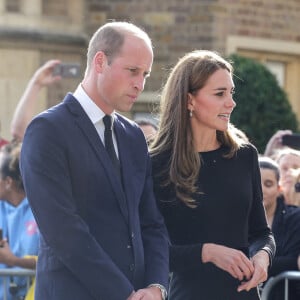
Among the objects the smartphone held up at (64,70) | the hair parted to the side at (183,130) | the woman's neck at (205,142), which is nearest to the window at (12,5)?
the smartphone held up at (64,70)

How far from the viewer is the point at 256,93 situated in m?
10.8

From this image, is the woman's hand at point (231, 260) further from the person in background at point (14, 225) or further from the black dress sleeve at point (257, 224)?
the person in background at point (14, 225)

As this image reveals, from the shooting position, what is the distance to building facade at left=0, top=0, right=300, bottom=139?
37.9 ft

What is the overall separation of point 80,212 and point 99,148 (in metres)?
0.25

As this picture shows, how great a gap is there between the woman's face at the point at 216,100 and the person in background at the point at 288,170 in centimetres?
215

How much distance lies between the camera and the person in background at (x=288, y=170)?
21.6ft

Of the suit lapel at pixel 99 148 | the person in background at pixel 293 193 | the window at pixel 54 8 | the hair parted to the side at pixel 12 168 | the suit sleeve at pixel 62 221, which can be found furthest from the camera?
→ the window at pixel 54 8

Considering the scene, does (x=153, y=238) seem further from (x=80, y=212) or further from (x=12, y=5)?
(x=12, y=5)

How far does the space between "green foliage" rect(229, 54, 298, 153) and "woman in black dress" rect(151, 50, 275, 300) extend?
238 inches

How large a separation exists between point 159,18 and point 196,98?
289 inches

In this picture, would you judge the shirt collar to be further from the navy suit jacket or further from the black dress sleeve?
the black dress sleeve

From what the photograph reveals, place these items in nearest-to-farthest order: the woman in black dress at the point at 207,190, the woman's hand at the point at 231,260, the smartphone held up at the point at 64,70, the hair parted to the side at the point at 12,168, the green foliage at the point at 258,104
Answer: the woman's hand at the point at 231,260
the woman in black dress at the point at 207,190
the hair parted to the side at the point at 12,168
the smartphone held up at the point at 64,70
the green foliage at the point at 258,104

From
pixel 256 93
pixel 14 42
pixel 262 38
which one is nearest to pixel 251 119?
pixel 256 93

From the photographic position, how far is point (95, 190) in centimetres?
381
